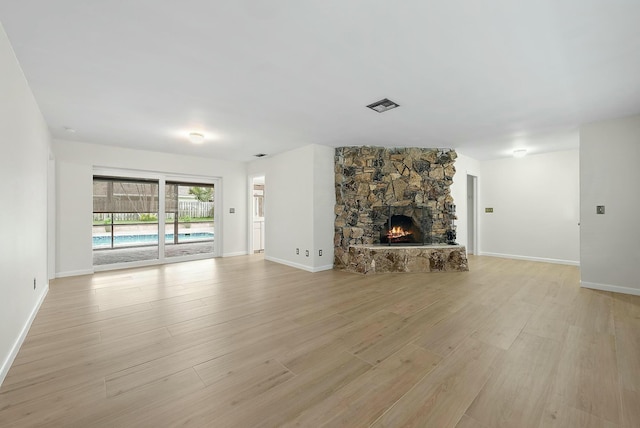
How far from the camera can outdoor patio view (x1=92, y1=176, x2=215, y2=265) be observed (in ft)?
17.6

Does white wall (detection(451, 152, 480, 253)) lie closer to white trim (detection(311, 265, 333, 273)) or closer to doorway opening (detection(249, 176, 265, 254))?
white trim (detection(311, 265, 333, 273))

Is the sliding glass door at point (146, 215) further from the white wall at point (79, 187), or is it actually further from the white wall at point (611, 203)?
the white wall at point (611, 203)

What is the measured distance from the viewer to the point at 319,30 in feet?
6.13

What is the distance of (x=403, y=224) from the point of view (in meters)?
5.49

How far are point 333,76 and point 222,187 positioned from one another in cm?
478

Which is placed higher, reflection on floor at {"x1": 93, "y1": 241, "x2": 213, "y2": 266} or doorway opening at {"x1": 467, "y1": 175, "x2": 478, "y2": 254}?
doorway opening at {"x1": 467, "y1": 175, "x2": 478, "y2": 254}

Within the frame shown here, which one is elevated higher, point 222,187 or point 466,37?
point 466,37

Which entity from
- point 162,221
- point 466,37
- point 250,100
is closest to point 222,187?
point 162,221

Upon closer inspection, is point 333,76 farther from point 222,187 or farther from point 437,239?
point 222,187

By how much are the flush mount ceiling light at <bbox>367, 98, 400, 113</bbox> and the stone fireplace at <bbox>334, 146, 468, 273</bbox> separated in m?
1.88

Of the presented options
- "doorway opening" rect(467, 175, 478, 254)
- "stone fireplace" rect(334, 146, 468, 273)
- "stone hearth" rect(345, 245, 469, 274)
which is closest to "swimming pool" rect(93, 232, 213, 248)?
"stone fireplace" rect(334, 146, 468, 273)

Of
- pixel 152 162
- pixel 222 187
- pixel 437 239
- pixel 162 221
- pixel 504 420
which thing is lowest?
pixel 504 420

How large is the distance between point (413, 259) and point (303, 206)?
2.23 metres

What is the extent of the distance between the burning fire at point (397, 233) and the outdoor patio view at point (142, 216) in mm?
4228
